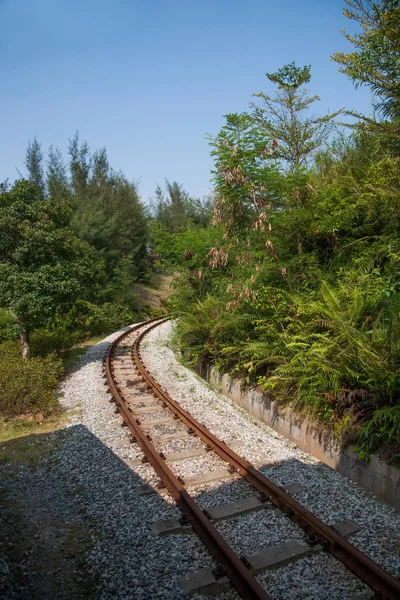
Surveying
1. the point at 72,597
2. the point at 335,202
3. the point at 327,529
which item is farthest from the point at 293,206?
the point at 72,597

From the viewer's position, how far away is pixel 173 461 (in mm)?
5887

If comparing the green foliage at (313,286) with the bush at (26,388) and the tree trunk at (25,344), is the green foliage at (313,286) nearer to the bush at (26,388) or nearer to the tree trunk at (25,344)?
the bush at (26,388)

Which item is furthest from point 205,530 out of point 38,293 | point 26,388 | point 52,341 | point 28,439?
point 52,341

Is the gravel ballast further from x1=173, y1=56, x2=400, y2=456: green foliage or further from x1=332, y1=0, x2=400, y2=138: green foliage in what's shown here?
x1=332, y1=0, x2=400, y2=138: green foliage

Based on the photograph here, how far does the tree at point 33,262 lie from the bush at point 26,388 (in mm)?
1722

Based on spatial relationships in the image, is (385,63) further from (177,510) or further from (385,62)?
(177,510)

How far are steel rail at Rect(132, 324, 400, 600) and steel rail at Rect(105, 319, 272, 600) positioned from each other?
874 mm

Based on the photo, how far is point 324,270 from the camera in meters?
8.56

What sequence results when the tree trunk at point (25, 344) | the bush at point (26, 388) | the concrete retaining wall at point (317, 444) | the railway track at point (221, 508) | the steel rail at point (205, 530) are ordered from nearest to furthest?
the steel rail at point (205, 530) < the railway track at point (221, 508) < the concrete retaining wall at point (317, 444) < the bush at point (26, 388) < the tree trunk at point (25, 344)

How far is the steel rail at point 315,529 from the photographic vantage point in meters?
3.44

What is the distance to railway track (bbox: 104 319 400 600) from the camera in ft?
11.6

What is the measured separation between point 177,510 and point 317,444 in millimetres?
2509

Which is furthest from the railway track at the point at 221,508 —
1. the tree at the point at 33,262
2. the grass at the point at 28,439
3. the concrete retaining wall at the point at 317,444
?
the tree at the point at 33,262

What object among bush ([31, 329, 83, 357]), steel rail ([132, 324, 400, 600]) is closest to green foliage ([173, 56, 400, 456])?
steel rail ([132, 324, 400, 600])
